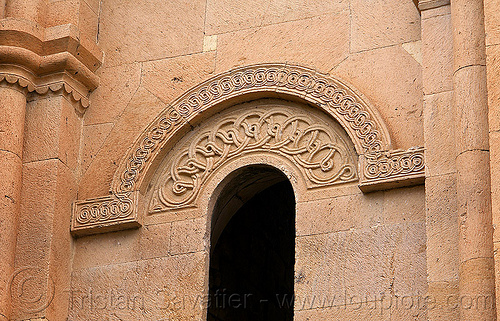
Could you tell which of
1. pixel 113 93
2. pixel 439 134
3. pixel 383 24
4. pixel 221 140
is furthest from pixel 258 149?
pixel 439 134

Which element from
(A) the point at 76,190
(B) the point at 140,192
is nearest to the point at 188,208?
(B) the point at 140,192

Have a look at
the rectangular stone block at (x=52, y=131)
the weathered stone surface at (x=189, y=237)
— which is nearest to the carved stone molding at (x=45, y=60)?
the rectangular stone block at (x=52, y=131)

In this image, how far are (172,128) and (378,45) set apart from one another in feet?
5.41

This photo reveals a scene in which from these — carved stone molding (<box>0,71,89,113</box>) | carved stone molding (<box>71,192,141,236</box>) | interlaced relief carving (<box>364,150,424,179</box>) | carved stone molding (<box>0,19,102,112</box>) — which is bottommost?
carved stone molding (<box>71,192,141,236</box>)

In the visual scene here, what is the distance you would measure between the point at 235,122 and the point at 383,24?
4.29 feet

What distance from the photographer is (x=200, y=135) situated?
876 cm

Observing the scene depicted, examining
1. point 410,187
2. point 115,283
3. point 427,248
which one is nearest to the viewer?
point 427,248

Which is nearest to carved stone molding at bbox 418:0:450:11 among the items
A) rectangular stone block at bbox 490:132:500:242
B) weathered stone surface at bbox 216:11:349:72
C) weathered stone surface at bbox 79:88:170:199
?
weathered stone surface at bbox 216:11:349:72

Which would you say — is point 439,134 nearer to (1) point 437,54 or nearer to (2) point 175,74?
(1) point 437,54

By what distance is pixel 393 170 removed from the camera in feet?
25.9

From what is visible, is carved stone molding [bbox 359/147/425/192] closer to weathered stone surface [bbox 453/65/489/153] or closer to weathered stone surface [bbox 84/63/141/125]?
weathered stone surface [bbox 453/65/489/153]

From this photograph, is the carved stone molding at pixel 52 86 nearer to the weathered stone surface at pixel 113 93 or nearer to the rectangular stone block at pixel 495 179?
the weathered stone surface at pixel 113 93

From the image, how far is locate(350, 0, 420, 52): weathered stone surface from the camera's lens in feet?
27.8

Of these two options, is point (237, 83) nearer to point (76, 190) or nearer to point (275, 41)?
point (275, 41)
